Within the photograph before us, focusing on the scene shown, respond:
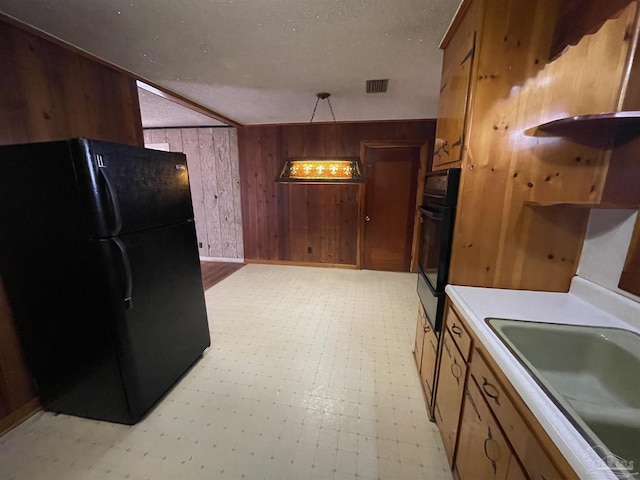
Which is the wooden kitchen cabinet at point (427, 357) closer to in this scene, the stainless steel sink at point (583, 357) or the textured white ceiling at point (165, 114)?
the stainless steel sink at point (583, 357)

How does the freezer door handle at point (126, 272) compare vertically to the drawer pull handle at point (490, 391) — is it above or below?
above

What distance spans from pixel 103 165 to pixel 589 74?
2.38 m

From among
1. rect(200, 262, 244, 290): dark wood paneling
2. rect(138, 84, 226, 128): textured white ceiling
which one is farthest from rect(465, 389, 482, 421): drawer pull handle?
rect(138, 84, 226, 128): textured white ceiling

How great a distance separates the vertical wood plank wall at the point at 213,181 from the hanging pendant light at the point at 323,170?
2.20 meters

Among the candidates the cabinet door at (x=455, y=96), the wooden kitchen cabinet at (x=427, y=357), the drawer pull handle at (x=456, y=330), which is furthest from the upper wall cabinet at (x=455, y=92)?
the wooden kitchen cabinet at (x=427, y=357)

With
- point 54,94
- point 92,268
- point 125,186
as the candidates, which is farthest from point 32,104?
point 92,268

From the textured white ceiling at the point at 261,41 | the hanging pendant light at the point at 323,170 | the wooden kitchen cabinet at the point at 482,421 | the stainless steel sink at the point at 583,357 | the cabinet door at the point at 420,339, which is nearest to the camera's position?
the wooden kitchen cabinet at the point at 482,421

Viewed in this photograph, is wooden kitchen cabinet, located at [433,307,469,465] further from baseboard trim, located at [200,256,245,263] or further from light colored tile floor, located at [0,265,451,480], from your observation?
baseboard trim, located at [200,256,245,263]

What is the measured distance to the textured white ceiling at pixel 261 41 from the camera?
57.7 inches

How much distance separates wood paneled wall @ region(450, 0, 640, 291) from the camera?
1.14 metres

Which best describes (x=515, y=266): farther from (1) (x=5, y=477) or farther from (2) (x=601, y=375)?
(1) (x=5, y=477)

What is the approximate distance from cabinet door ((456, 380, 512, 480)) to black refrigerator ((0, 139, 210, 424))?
1.84 m

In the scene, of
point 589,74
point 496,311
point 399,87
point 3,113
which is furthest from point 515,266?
point 3,113

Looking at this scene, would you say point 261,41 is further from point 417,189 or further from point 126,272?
point 417,189
